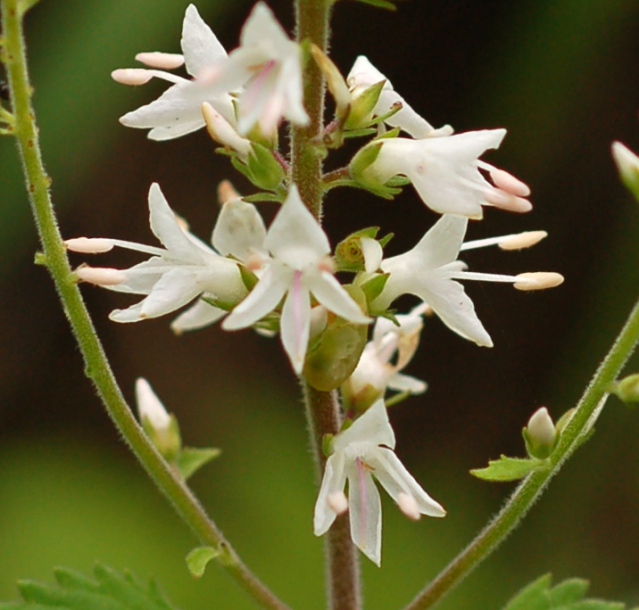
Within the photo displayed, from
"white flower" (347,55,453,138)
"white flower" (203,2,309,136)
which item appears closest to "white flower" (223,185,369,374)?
"white flower" (203,2,309,136)

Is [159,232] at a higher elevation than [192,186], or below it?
higher

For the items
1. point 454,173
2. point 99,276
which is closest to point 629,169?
point 454,173

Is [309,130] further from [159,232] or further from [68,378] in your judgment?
[68,378]

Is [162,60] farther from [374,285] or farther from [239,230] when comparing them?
[374,285]

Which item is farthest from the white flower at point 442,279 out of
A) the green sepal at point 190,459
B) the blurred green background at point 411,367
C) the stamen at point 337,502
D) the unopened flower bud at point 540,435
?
the blurred green background at point 411,367

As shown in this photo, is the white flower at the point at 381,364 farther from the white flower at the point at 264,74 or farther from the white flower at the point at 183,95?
the white flower at the point at 264,74

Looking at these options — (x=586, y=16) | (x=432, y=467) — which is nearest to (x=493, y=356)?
(x=432, y=467)

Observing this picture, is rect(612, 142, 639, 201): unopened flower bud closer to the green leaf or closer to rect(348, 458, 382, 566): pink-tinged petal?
rect(348, 458, 382, 566): pink-tinged petal
